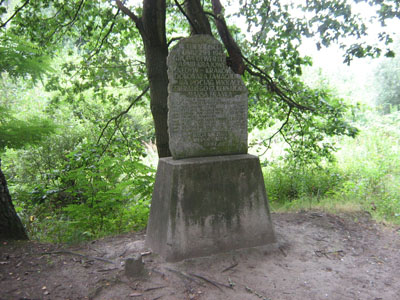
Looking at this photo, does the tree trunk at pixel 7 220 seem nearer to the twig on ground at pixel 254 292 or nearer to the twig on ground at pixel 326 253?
the twig on ground at pixel 254 292

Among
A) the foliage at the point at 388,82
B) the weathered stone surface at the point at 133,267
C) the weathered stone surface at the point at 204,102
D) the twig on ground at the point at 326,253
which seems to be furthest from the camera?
the foliage at the point at 388,82

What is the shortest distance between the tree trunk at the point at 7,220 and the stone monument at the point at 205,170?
1.66 metres

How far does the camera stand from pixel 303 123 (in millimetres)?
6414

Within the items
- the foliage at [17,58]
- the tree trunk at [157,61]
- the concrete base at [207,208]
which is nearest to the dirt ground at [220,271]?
the concrete base at [207,208]

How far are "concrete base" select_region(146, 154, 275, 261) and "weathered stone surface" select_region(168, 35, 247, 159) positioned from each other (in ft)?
0.63

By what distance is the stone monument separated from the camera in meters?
3.59

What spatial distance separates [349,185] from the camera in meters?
6.48

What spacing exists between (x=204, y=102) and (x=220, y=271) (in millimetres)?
1962

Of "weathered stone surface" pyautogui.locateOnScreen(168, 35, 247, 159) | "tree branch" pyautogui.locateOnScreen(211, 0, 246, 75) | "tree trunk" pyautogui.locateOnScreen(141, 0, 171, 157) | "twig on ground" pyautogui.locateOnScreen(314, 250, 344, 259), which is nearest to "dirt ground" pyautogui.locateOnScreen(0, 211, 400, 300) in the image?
"twig on ground" pyautogui.locateOnScreen(314, 250, 344, 259)

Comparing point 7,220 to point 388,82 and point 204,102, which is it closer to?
point 204,102

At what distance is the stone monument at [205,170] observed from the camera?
11.8 ft

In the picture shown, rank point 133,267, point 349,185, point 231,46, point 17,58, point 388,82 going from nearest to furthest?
point 133,267 → point 17,58 → point 231,46 → point 349,185 → point 388,82

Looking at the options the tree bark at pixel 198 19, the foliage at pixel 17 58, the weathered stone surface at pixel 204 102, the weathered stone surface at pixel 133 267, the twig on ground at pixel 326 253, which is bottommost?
the twig on ground at pixel 326 253

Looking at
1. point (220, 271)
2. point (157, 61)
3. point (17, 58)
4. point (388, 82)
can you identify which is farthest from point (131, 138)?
point (388, 82)
